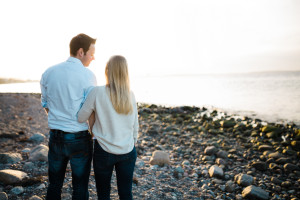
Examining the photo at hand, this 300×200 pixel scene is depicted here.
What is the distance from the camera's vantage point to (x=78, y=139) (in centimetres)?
239

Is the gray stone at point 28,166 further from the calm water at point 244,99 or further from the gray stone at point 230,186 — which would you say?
the calm water at point 244,99

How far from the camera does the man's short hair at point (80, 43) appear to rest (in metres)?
2.42

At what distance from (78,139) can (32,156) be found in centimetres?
400

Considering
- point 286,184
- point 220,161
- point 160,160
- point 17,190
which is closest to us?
point 17,190

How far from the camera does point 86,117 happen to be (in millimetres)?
2318

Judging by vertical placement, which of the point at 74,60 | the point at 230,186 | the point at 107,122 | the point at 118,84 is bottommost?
the point at 230,186

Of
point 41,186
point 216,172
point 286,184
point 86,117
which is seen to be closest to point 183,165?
point 216,172

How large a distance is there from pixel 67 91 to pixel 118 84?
661mm

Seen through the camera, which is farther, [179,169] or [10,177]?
[179,169]

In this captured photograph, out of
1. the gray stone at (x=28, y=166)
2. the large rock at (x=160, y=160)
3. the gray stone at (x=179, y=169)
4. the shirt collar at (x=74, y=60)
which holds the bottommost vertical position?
the gray stone at (x=179, y=169)

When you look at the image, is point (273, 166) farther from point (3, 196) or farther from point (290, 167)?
point (3, 196)

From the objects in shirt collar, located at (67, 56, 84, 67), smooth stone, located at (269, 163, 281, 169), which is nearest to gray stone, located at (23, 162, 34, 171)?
shirt collar, located at (67, 56, 84, 67)

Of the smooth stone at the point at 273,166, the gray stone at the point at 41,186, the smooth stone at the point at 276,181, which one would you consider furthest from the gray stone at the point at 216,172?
the gray stone at the point at 41,186

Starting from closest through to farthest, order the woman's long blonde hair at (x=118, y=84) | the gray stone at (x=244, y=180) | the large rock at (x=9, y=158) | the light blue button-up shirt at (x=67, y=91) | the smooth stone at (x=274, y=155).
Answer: the woman's long blonde hair at (x=118, y=84), the light blue button-up shirt at (x=67, y=91), the large rock at (x=9, y=158), the gray stone at (x=244, y=180), the smooth stone at (x=274, y=155)
